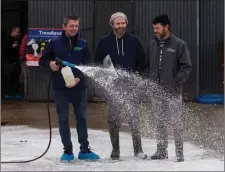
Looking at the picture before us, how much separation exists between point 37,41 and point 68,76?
6.42 metres

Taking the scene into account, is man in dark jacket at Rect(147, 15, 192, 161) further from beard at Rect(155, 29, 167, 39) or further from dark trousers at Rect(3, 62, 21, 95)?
dark trousers at Rect(3, 62, 21, 95)

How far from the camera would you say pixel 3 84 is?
549 inches

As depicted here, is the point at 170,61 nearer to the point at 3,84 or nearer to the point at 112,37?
the point at 112,37

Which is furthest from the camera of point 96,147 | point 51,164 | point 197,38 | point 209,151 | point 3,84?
point 3,84

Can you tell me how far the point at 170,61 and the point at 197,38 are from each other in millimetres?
6155

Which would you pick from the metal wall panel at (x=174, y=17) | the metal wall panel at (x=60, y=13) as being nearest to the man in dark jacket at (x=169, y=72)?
the metal wall panel at (x=174, y=17)

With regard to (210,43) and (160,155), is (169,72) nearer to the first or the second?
(160,155)

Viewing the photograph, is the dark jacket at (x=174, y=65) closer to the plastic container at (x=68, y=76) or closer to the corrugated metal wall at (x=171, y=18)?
the plastic container at (x=68, y=76)

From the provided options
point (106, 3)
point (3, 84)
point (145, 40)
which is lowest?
point (3, 84)

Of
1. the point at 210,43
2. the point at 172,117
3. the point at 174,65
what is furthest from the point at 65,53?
the point at 210,43

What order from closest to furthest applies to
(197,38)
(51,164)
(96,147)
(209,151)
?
(51,164) → (209,151) → (96,147) → (197,38)

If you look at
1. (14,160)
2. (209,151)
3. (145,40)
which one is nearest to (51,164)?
(14,160)

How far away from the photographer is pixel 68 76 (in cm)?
614

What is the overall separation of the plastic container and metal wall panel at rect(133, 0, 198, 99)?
6.29m
